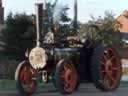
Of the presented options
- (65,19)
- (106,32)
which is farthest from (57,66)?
(106,32)

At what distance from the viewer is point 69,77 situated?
1577cm

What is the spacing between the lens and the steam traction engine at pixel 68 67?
51.3 feet

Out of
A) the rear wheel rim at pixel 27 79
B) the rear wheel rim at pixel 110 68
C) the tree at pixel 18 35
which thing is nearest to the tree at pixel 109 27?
→ the tree at pixel 18 35

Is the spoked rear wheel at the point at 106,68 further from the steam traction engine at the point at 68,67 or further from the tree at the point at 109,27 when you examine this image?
the tree at the point at 109,27

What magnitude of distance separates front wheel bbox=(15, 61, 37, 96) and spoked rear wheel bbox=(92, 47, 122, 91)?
2.02 meters

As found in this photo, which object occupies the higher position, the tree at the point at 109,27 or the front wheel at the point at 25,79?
the tree at the point at 109,27

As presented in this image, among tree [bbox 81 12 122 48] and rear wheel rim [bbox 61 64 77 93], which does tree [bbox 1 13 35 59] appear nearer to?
tree [bbox 81 12 122 48]

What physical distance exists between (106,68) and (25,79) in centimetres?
274

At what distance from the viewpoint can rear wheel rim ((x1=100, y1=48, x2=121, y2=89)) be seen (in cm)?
1684

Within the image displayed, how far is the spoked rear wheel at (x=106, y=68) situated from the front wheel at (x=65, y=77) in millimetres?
731

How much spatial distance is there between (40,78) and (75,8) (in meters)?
24.3

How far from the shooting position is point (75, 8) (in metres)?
40.2

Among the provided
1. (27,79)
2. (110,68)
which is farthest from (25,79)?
(110,68)

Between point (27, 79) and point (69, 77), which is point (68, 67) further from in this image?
point (27, 79)
